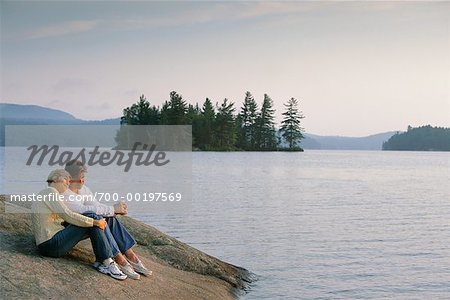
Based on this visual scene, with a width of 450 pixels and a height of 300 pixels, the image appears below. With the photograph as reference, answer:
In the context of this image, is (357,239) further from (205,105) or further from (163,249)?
(205,105)

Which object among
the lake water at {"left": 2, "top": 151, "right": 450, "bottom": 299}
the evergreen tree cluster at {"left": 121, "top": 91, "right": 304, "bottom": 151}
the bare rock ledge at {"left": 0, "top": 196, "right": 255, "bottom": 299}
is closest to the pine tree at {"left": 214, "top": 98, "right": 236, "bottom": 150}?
the evergreen tree cluster at {"left": 121, "top": 91, "right": 304, "bottom": 151}

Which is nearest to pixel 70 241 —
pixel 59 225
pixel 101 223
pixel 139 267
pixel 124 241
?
pixel 59 225

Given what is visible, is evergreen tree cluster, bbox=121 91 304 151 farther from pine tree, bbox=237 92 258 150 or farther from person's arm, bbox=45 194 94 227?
person's arm, bbox=45 194 94 227

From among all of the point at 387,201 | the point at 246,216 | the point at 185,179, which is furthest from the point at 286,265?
the point at 185,179

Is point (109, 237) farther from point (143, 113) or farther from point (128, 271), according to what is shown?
point (143, 113)

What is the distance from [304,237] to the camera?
899 inches

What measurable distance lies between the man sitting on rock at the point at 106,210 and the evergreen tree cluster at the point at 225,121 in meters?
124

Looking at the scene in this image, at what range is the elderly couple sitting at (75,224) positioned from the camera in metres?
9.49

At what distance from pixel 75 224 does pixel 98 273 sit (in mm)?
1072

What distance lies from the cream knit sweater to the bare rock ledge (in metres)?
0.50

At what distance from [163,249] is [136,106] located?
127 meters

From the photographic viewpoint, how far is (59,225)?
32.1 feet

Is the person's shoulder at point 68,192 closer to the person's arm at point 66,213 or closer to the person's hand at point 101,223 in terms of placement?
the person's arm at point 66,213

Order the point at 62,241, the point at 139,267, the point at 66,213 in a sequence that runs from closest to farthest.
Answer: the point at 66,213 → the point at 62,241 → the point at 139,267
